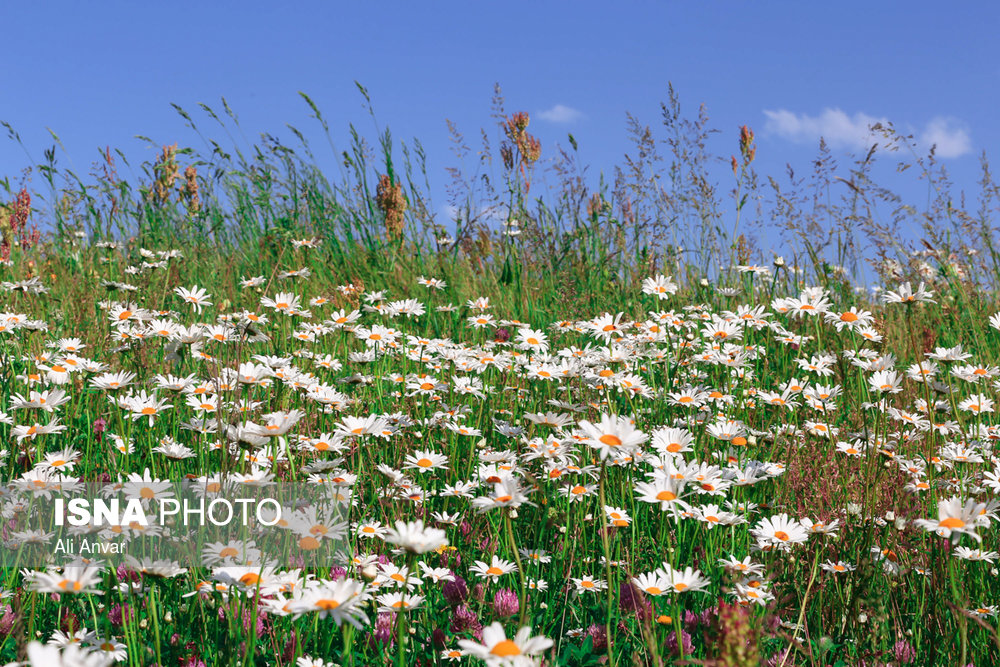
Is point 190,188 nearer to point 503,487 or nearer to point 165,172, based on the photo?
point 165,172

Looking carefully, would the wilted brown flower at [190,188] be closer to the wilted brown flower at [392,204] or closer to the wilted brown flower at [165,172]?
the wilted brown flower at [165,172]

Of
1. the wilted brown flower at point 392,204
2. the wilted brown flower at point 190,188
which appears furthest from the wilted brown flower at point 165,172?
the wilted brown flower at point 392,204

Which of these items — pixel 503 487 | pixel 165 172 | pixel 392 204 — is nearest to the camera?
pixel 503 487

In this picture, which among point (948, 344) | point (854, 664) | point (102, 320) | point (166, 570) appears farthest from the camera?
point (948, 344)

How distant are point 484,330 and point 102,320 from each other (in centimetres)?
207

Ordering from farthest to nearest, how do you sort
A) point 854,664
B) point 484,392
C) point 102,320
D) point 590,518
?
point 102,320 → point 484,392 → point 590,518 → point 854,664

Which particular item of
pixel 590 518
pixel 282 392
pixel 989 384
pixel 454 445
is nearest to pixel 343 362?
pixel 282 392

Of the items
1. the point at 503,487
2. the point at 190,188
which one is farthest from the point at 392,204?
the point at 503,487

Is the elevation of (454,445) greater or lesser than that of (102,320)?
lesser

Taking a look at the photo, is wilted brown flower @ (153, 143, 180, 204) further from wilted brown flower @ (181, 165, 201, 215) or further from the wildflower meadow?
the wildflower meadow

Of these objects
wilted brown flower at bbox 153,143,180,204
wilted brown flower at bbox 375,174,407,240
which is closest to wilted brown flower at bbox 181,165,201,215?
wilted brown flower at bbox 153,143,180,204

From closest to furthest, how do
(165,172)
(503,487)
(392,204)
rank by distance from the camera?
(503,487) → (392,204) → (165,172)

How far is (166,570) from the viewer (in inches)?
53.2

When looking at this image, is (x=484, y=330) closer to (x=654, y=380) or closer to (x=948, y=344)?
(x=654, y=380)
